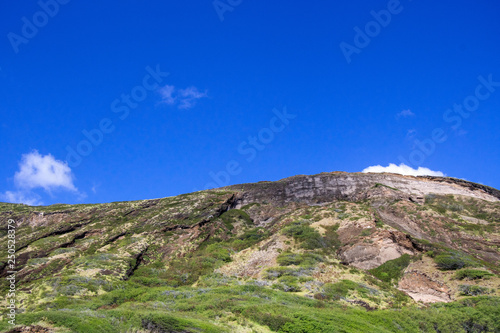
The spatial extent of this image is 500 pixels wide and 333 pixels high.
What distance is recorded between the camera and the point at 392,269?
116 feet

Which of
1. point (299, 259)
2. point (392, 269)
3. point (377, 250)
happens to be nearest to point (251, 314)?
point (299, 259)

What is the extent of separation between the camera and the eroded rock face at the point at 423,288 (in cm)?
3022

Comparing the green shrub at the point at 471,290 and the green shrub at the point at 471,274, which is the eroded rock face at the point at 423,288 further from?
the green shrub at the point at 471,274

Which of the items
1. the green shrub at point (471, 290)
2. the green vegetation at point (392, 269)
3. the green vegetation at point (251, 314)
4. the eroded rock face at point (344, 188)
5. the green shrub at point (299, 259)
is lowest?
the green vegetation at point (251, 314)

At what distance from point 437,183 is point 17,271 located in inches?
2959

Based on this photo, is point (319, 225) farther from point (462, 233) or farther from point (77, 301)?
point (77, 301)

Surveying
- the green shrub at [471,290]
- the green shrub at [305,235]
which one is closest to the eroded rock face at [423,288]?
the green shrub at [471,290]

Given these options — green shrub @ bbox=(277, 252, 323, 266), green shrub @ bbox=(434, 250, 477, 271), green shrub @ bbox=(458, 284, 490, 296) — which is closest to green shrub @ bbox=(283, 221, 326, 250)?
green shrub @ bbox=(277, 252, 323, 266)

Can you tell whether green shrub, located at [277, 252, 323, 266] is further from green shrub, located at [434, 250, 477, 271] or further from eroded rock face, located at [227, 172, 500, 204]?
eroded rock face, located at [227, 172, 500, 204]

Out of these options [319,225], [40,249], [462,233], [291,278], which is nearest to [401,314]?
[291,278]

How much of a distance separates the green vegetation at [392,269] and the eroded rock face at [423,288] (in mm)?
825

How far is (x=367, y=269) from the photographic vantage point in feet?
120

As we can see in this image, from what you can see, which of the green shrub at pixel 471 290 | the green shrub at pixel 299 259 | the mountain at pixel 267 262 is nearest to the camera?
the mountain at pixel 267 262

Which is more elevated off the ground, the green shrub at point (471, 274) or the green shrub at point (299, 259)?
the green shrub at point (299, 259)
